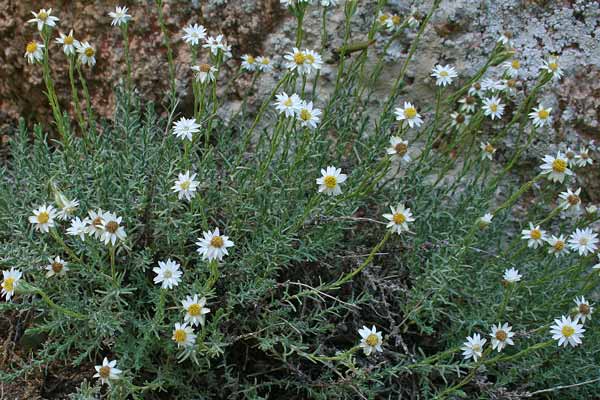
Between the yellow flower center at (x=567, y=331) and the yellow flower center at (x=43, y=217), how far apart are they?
144 cm

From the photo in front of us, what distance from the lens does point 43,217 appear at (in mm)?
1816

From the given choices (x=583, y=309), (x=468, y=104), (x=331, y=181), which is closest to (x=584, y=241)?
(x=583, y=309)

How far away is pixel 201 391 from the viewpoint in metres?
2.04

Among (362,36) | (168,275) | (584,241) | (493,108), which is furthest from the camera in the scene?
(362,36)

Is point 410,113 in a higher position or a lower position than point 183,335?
higher

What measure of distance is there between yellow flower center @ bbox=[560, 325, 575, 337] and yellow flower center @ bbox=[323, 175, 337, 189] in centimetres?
77

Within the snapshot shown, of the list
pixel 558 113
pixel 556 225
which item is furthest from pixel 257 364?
pixel 558 113

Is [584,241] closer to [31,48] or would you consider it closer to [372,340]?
[372,340]

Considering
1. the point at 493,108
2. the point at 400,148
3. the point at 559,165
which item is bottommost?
the point at 400,148

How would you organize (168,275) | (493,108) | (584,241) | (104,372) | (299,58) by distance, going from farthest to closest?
1. (493,108)
2. (584,241)
3. (299,58)
4. (168,275)
5. (104,372)

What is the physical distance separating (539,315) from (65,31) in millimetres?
2133

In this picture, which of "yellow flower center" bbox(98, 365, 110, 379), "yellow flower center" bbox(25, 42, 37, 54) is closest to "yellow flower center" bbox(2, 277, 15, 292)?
"yellow flower center" bbox(98, 365, 110, 379)

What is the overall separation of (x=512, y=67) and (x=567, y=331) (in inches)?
38.6

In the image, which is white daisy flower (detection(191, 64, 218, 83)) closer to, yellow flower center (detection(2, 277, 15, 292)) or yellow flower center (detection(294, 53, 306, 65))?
yellow flower center (detection(294, 53, 306, 65))
